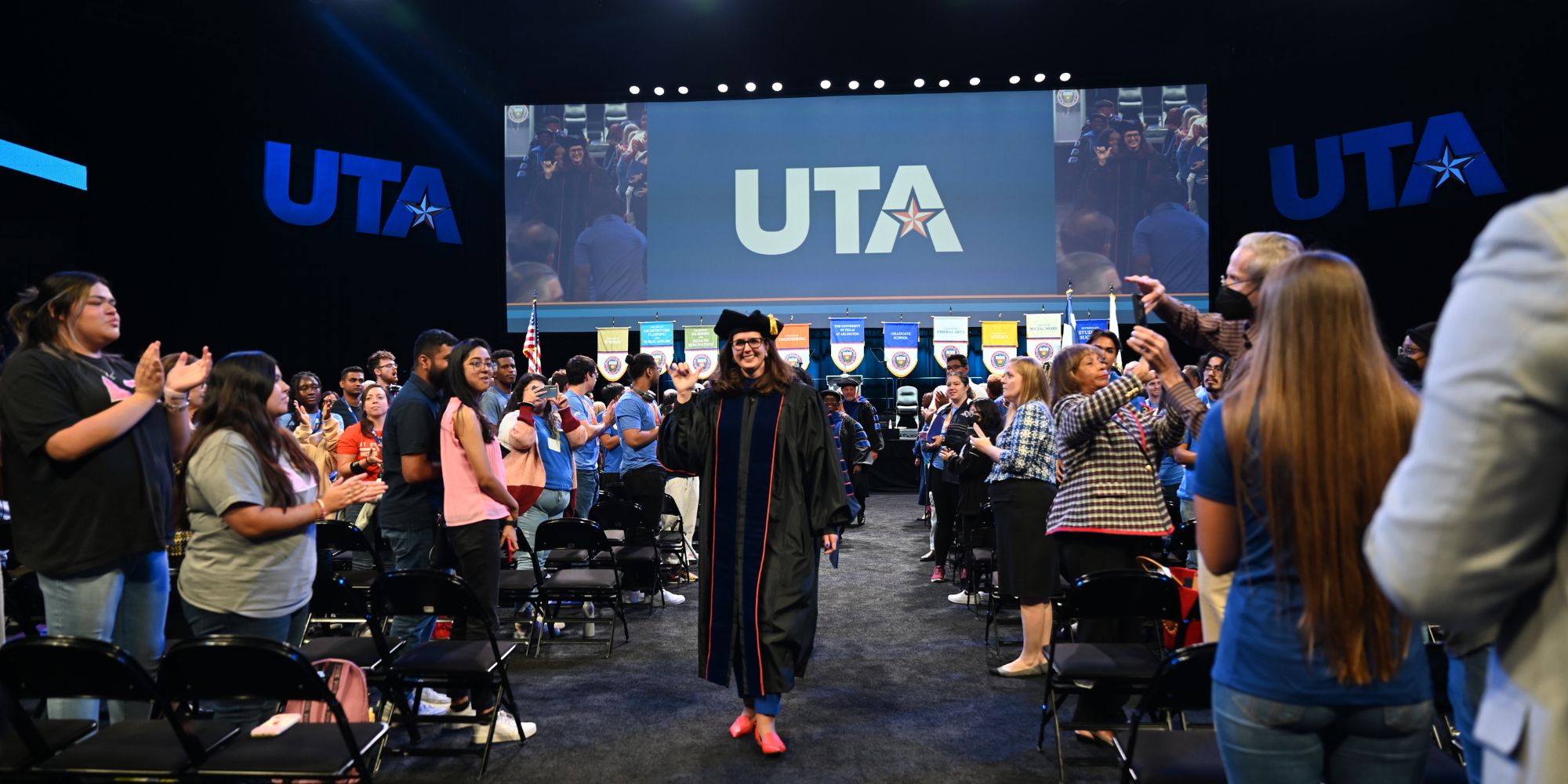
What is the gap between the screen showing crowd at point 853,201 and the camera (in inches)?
548

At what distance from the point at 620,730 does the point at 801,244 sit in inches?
432

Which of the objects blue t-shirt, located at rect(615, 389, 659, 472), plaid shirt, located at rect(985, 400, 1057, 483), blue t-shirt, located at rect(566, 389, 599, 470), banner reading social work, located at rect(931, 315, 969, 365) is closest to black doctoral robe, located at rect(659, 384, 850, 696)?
plaid shirt, located at rect(985, 400, 1057, 483)

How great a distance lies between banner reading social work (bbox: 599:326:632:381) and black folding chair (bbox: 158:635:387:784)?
11327mm

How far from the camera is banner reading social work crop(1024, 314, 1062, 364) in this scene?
13.6 meters

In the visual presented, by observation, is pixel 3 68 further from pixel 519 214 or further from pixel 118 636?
pixel 118 636

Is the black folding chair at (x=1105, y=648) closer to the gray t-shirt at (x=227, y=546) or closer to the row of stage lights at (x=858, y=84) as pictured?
the gray t-shirt at (x=227, y=546)

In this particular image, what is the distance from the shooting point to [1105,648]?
380cm

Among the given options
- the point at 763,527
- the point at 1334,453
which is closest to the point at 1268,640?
the point at 1334,453

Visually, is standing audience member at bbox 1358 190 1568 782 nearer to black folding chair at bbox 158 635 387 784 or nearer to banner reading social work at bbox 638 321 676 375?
black folding chair at bbox 158 635 387 784

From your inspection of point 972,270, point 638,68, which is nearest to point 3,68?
point 638,68

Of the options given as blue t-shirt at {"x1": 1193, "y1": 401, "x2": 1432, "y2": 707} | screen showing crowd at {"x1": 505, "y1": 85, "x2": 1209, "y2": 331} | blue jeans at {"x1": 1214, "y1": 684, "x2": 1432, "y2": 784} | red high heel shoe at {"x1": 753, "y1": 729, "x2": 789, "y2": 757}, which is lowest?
red high heel shoe at {"x1": 753, "y1": 729, "x2": 789, "y2": 757}

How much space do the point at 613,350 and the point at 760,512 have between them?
10607mm

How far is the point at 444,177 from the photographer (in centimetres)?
1454

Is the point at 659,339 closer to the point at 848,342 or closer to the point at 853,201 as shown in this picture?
the point at 848,342
